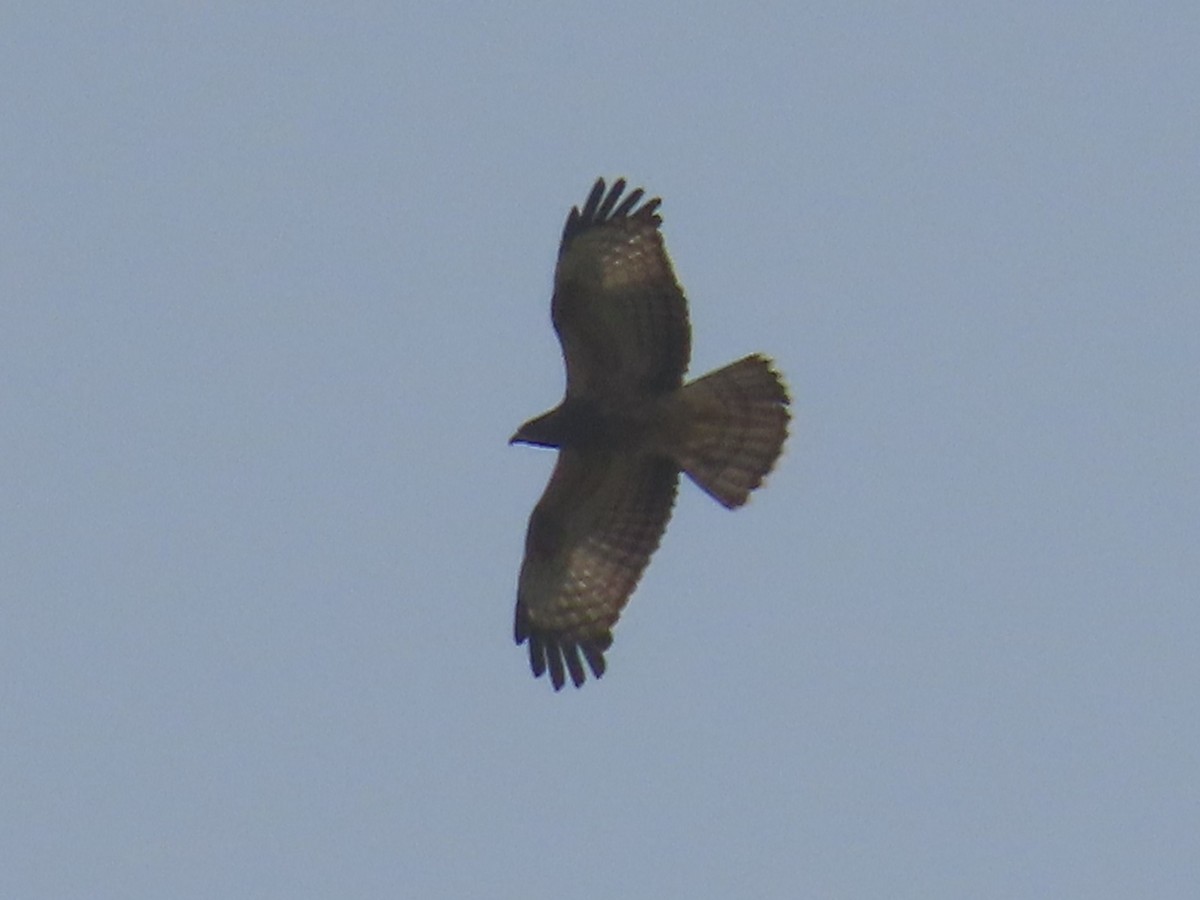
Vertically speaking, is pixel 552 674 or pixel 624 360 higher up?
pixel 624 360

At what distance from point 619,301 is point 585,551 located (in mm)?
→ 1523

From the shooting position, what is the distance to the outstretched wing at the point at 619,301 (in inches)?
639

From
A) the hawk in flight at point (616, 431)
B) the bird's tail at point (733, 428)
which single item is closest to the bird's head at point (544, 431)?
the hawk in flight at point (616, 431)

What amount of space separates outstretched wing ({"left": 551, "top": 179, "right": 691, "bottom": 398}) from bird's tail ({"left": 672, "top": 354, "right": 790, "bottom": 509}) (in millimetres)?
227

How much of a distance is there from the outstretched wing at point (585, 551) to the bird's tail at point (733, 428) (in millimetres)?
268

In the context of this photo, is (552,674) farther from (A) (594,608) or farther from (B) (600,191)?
(B) (600,191)

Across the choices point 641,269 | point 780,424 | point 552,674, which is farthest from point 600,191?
point 552,674

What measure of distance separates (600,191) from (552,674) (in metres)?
2.65

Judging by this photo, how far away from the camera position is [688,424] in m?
16.5

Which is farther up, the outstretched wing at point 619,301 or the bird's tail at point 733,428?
the outstretched wing at point 619,301

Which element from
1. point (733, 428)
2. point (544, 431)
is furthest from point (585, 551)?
point (733, 428)

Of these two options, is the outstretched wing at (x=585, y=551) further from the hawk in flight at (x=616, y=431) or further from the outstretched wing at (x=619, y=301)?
the outstretched wing at (x=619, y=301)

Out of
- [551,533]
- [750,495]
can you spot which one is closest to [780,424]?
[750,495]

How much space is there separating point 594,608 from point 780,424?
146 centimetres
